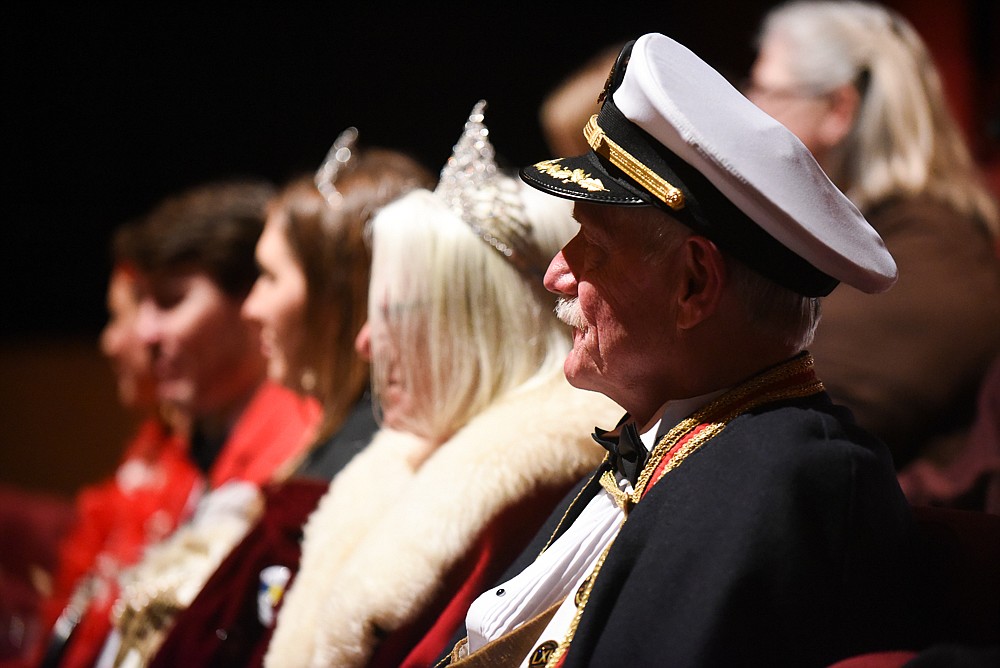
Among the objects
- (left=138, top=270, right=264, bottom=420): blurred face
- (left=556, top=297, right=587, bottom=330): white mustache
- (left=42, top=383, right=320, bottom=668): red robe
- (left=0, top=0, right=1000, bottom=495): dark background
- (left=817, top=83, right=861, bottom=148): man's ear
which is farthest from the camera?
(left=0, top=0, right=1000, bottom=495): dark background

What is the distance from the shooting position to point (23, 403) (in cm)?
464

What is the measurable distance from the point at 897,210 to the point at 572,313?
121 centimetres

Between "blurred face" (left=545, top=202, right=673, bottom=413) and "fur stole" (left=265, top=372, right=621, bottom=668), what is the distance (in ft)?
1.04

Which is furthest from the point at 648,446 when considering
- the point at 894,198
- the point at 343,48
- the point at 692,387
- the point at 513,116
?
the point at 343,48

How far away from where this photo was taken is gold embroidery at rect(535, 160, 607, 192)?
1.18 m

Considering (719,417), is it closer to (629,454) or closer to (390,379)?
(629,454)

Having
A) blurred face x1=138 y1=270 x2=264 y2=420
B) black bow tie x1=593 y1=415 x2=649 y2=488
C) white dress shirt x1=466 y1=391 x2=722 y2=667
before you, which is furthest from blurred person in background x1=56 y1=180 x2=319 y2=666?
black bow tie x1=593 y1=415 x2=649 y2=488

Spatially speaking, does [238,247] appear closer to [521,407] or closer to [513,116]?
[513,116]

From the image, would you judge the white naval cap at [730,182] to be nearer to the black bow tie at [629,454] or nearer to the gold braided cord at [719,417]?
the gold braided cord at [719,417]

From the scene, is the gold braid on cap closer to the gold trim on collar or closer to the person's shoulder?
the gold trim on collar

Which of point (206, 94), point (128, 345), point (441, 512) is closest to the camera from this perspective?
point (441, 512)

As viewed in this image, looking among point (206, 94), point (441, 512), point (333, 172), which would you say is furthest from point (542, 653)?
point (206, 94)

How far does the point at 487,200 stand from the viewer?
1.78 meters

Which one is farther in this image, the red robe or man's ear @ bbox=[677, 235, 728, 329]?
the red robe
